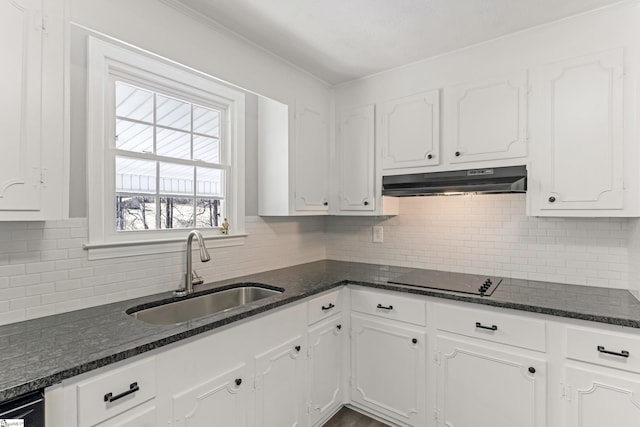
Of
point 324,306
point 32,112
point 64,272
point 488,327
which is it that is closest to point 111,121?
point 32,112

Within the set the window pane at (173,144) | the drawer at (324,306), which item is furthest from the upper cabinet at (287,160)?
the drawer at (324,306)

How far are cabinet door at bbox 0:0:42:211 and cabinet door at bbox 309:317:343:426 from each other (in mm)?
1501

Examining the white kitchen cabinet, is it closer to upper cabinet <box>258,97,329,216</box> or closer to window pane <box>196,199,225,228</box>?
upper cabinet <box>258,97,329,216</box>

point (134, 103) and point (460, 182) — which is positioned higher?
point (134, 103)

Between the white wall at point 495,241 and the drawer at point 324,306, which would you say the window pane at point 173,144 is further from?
the white wall at point 495,241

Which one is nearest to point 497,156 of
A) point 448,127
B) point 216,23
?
point 448,127

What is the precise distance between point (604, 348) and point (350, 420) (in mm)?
1484

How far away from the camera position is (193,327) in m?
1.37

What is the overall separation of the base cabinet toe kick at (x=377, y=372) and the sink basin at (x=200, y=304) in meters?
0.43

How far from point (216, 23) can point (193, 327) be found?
5.34ft

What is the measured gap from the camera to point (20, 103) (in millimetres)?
1178

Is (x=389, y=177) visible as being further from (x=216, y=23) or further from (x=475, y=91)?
(x=216, y=23)

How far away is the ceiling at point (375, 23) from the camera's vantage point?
1.77 metres

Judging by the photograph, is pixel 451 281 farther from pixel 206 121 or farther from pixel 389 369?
pixel 206 121
